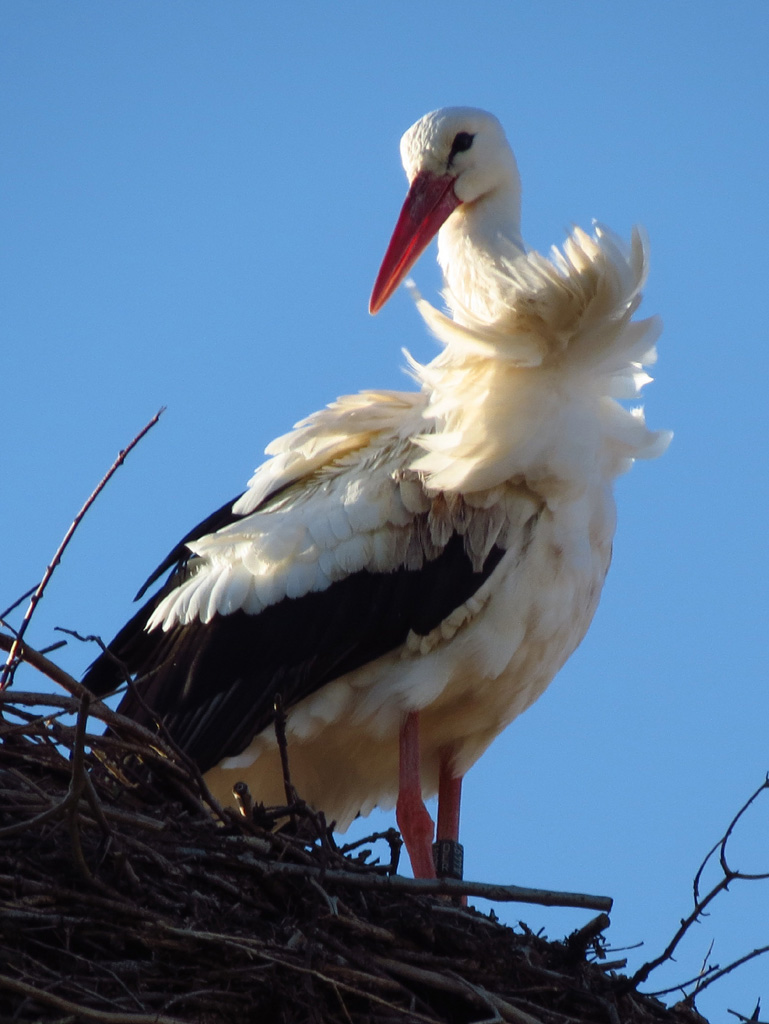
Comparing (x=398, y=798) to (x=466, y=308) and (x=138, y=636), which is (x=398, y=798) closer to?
(x=138, y=636)

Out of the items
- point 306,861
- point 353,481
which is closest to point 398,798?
point 353,481

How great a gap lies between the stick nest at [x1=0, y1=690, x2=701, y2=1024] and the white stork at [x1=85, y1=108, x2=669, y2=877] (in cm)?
89

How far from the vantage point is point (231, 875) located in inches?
154

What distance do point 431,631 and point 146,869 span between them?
149cm

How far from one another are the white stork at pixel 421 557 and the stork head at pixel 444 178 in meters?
0.42

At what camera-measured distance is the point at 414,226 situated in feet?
19.5

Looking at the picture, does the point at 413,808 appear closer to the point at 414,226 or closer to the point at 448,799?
the point at 448,799

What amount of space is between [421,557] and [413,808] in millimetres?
777

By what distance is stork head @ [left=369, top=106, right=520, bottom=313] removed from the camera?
5.88 m

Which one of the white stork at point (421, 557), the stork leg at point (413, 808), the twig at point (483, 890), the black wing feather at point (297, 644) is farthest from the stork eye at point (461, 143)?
the twig at point (483, 890)

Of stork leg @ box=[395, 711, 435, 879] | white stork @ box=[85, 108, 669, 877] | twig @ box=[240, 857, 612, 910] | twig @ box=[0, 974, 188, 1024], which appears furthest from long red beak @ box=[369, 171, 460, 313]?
twig @ box=[0, 974, 188, 1024]

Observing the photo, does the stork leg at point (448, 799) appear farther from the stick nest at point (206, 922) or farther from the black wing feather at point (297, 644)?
the stick nest at point (206, 922)

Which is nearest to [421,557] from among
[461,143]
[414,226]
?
[414,226]

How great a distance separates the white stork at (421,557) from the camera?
508 centimetres
